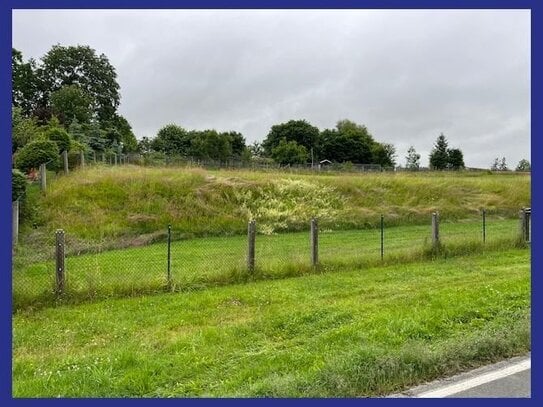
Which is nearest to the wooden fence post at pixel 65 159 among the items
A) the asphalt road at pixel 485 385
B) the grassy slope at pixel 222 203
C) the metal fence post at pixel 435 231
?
the grassy slope at pixel 222 203

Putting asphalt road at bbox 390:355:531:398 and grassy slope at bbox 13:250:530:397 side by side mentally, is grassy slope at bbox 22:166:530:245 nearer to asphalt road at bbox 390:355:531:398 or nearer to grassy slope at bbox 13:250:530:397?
grassy slope at bbox 13:250:530:397

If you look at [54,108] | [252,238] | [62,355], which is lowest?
[62,355]

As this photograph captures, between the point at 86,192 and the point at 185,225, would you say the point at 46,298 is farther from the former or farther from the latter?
the point at 86,192

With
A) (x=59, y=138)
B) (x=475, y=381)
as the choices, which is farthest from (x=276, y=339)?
(x=59, y=138)

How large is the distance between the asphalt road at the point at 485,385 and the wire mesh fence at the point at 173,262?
565 cm

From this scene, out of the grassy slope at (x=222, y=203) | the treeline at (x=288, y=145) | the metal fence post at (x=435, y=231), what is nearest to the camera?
the metal fence post at (x=435, y=231)

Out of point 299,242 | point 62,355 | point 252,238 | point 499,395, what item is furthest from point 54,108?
point 499,395

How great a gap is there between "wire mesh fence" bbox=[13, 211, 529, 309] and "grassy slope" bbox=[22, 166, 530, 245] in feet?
6.00

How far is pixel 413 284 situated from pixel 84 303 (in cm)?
569

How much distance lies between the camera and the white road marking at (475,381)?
4133 mm

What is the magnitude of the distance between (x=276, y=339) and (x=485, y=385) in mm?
2379

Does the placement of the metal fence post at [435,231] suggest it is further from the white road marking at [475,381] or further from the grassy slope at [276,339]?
the white road marking at [475,381]

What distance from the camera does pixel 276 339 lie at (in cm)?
582

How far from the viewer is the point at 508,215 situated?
27.4 metres
